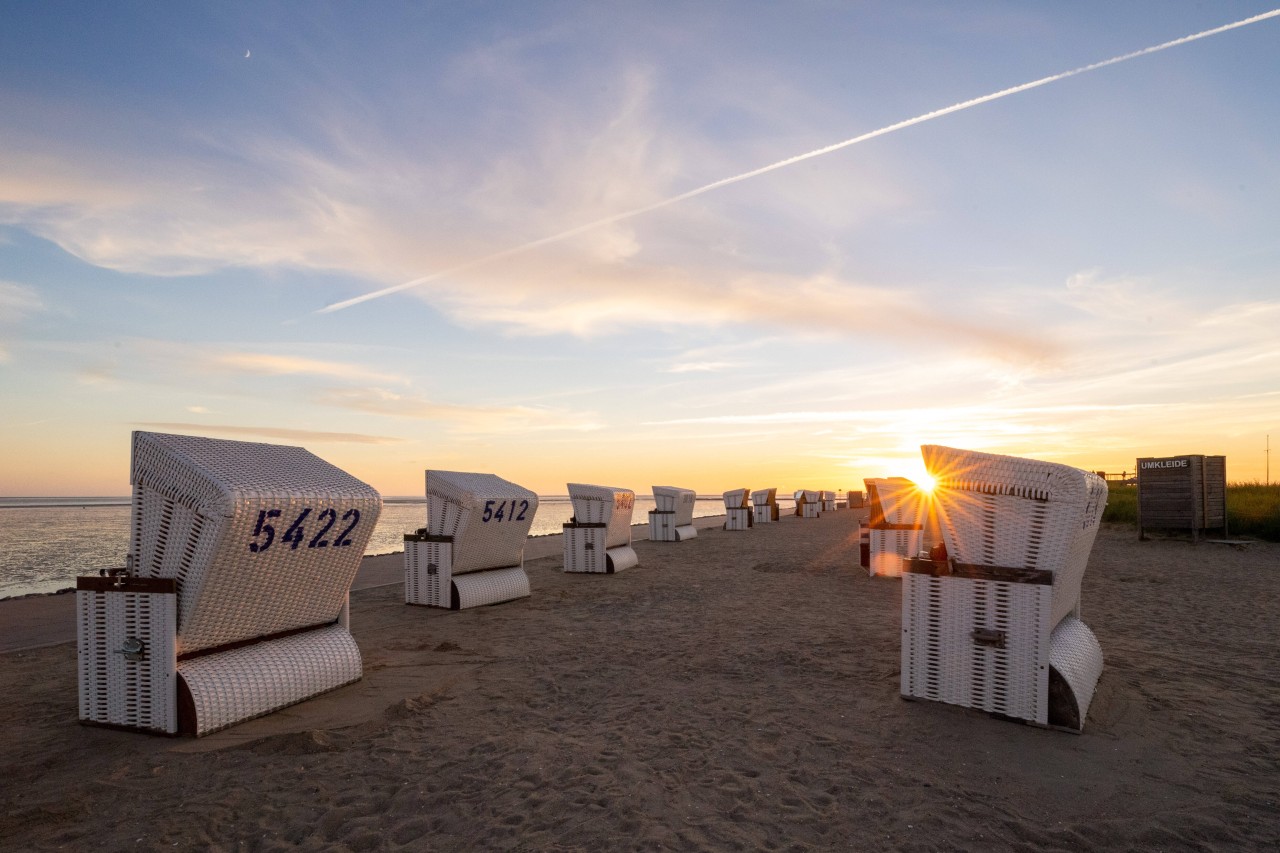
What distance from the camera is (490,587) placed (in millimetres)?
12664

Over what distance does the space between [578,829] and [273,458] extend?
15.4 feet

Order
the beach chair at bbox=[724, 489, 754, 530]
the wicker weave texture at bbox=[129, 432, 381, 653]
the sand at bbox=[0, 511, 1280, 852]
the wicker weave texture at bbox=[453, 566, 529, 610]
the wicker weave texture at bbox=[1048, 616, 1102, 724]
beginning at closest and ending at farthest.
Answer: the sand at bbox=[0, 511, 1280, 852]
the wicker weave texture at bbox=[129, 432, 381, 653]
the wicker weave texture at bbox=[1048, 616, 1102, 724]
the wicker weave texture at bbox=[453, 566, 529, 610]
the beach chair at bbox=[724, 489, 754, 530]

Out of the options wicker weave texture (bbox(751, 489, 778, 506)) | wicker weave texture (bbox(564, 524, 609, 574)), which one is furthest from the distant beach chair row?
wicker weave texture (bbox(751, 489, 778, 506))

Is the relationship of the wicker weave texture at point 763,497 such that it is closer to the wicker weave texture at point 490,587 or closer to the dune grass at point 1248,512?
the dune grass at point 1248,512

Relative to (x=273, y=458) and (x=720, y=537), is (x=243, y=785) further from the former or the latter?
(x=720, y=537)

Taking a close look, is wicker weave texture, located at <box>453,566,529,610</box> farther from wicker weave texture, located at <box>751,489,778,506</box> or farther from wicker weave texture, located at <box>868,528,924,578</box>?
wicker weave texture, located at <box>751,489,778,506</box>

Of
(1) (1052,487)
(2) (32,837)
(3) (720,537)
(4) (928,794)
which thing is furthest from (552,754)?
(3) (720,537)

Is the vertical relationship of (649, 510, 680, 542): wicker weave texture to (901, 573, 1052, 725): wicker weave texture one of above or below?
below

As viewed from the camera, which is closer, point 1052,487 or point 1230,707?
point 1052,487

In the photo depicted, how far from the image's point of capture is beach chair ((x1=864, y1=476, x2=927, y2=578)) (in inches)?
666

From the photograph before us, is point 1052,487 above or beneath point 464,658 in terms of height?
above

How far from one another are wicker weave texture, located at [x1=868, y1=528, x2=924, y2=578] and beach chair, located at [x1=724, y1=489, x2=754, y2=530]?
60.8ft

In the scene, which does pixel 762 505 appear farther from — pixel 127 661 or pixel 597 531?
pixel 127 661

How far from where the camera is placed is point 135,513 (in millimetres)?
5984
